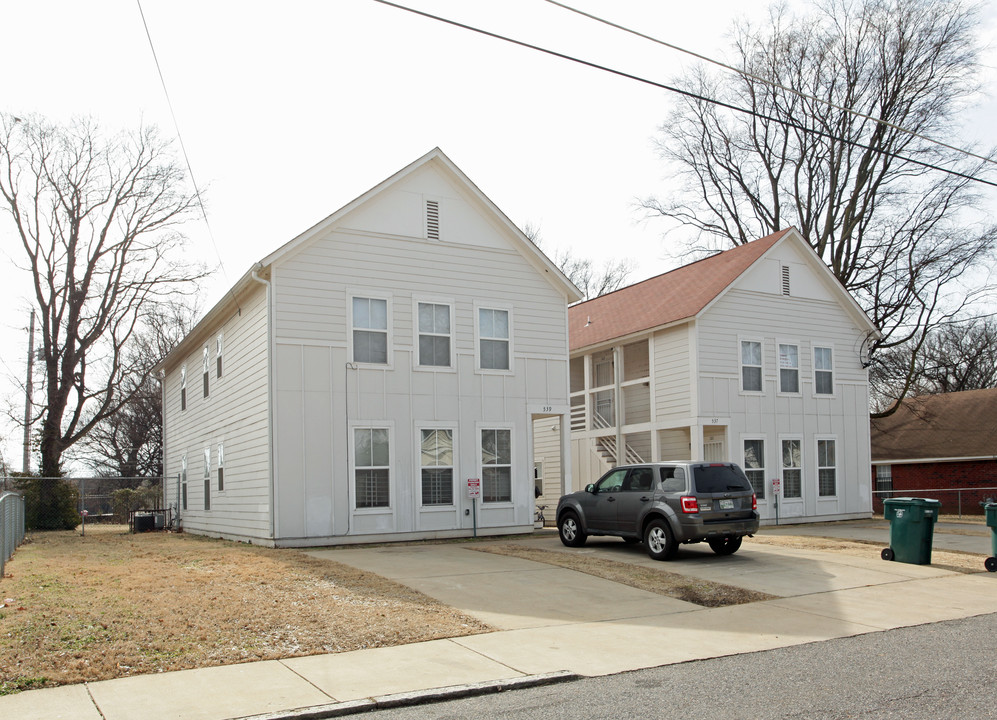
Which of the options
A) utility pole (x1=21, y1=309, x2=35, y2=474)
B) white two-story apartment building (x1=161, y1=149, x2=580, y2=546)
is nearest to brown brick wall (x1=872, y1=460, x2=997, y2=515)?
white two-story apartment building (x1=161, y1=149, x2=580, y2=546)

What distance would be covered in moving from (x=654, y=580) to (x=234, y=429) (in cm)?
1158

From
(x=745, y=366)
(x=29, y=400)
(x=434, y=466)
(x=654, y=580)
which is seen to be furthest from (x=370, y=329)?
(x=29, y=400)

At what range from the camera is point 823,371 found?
86.6 ft

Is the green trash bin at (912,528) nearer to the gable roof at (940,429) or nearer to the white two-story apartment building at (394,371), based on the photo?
the white two-story apartment building at (394,371)

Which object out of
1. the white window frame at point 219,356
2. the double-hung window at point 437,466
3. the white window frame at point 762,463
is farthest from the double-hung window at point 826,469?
the white window frame at point 219,356

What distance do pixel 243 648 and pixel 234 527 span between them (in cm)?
1264

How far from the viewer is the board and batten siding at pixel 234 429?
60.4 feet

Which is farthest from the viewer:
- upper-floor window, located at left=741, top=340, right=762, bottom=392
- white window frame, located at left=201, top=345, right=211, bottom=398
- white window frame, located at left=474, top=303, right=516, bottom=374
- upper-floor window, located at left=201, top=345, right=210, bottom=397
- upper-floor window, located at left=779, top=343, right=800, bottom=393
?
upper-floor window, located at left=779, top=343, right=800, bottom=393

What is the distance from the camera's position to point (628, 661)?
8.38 m

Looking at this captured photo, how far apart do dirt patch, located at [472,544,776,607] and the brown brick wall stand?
68.2 ft

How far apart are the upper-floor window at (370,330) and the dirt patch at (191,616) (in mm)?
5130

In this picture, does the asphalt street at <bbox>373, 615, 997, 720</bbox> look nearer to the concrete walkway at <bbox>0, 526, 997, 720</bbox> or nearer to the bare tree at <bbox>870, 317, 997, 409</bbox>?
the concrete walkway at <bbox>0, 526, 997, 720</bbox>

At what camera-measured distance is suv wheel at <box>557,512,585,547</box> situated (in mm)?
17203

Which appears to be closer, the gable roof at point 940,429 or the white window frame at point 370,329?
the white window frame at point 370,329
